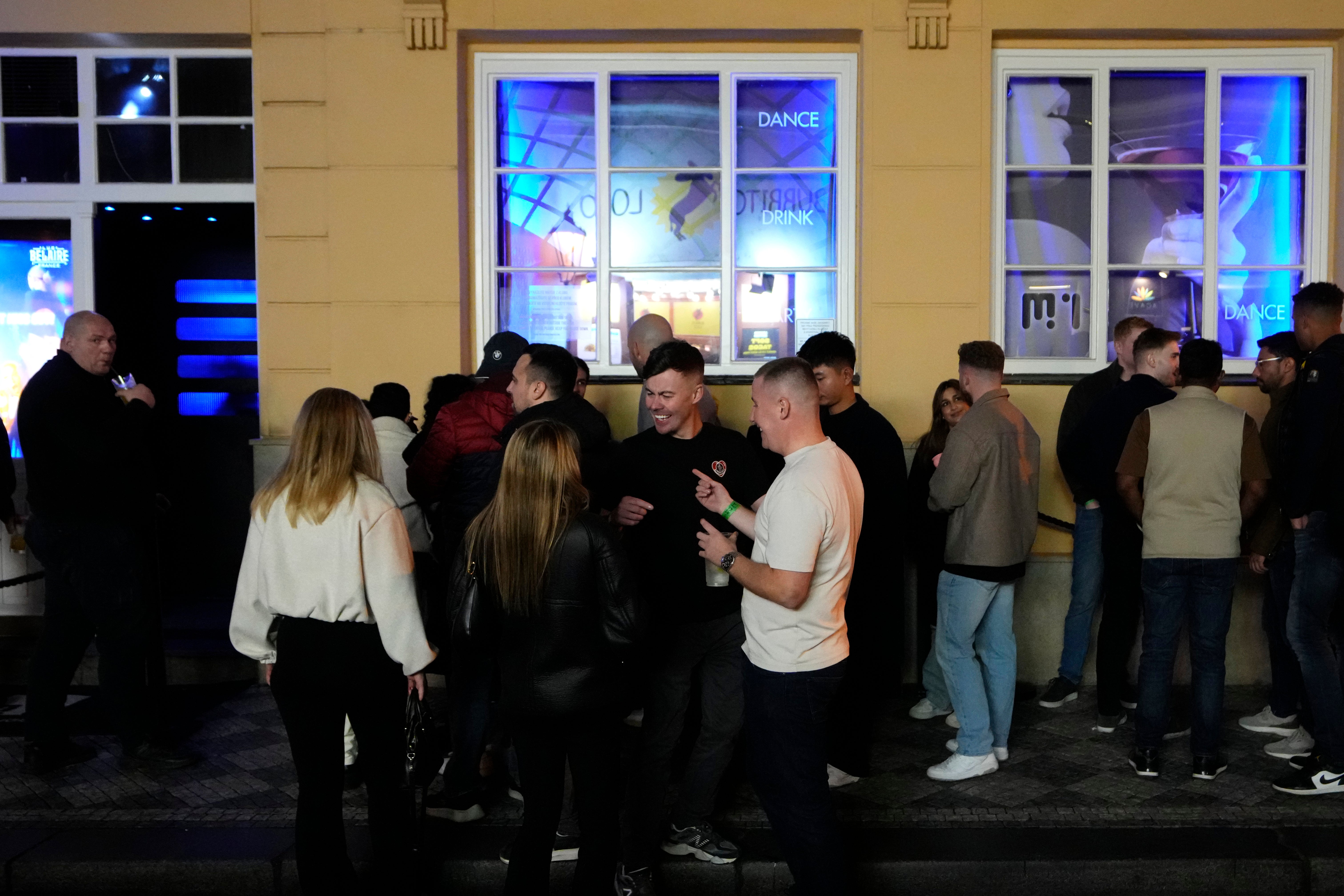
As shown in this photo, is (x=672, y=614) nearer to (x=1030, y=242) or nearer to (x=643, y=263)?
(x=643, y=263)

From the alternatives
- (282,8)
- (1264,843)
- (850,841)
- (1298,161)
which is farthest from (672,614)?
(1298,161)

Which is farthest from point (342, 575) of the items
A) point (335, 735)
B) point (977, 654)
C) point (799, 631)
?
point (977, 654)

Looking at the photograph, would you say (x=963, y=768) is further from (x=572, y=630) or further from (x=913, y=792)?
(x=572, y=630)

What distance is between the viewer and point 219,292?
27.0ft

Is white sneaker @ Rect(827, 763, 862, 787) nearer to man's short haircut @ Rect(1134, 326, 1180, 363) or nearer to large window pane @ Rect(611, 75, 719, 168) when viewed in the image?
man's short haircut @ Rect(1134, 326, 1180, 363)

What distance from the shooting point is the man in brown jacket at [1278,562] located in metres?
5.17

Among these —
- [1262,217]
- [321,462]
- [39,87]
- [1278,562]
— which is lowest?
[1278,562]

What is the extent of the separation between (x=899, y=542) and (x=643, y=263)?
2.70 metres

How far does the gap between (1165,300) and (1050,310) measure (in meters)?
0.75

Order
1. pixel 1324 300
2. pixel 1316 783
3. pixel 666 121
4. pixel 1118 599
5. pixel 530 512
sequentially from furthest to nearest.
Answer: pixel 666 121 → pixel 1118 599 → pixel 1324 300 → pixel 1316 783 → pixel 530 512

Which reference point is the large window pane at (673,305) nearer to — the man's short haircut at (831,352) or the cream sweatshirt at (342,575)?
the man's short haircut at (831,352)

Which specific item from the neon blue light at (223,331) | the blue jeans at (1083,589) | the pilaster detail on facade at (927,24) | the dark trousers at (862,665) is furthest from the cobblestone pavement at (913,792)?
the pilaster detail on facade at (927,24)

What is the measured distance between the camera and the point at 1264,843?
14.1 ft

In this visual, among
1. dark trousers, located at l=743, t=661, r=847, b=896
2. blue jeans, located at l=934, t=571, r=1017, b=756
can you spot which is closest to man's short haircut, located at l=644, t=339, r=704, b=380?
dark trousers, located at l=743, t=661, r=847, b=896
